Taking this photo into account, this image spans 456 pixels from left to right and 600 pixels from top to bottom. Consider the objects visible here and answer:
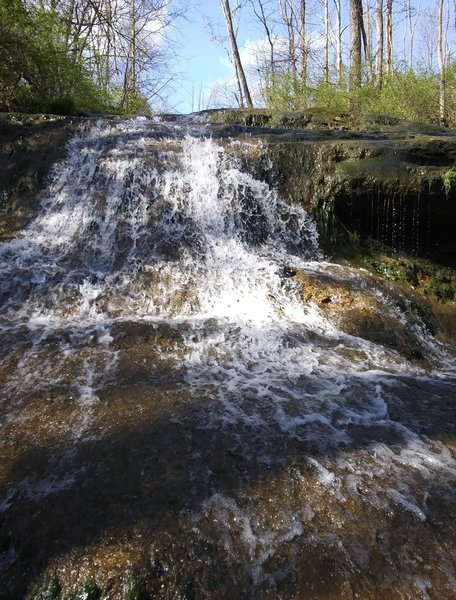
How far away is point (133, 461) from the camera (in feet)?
7.80

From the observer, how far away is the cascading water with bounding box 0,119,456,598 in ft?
6.11

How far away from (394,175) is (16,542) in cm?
568

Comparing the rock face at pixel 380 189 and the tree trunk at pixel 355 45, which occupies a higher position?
→ the tree trunk at pixel 355 45

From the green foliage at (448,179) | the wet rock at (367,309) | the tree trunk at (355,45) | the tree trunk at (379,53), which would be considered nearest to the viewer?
the wet rock at (367,309)

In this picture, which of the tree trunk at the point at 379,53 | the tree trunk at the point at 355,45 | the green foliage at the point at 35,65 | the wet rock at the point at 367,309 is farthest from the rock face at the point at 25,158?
the tree trunk at the point at 379,53

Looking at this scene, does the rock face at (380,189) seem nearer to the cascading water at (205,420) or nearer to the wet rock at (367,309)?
the cascading water at (205,420)

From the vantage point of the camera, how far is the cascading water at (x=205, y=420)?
6.11 feet

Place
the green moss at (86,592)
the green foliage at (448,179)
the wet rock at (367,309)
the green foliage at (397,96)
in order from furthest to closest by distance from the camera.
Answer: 1. the green foliage at (397,96)
2. the green foliage at (448,179)
3. the wet rock at (367,309)
4. the green moss at (86,592)

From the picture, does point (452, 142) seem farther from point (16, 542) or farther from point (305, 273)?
point (16, 542)

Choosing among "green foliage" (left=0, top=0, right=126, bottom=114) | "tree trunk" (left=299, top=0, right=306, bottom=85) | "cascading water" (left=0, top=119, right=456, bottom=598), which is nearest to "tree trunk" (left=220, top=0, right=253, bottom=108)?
"tree trunk" (left=299, top=0, right=306, bottom=85)

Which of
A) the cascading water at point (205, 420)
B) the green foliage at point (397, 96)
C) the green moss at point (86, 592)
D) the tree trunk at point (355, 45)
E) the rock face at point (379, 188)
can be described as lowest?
the green moss at point (86, 592)

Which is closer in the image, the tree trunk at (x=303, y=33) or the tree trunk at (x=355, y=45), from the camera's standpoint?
the tree trunk at (x=355, y=45)

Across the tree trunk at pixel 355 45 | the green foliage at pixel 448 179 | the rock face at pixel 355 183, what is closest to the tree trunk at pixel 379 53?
the tree trunk at pixel 355 45

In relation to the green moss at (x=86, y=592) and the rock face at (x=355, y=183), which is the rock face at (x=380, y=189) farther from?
the green moss at (x=86, y=592)
